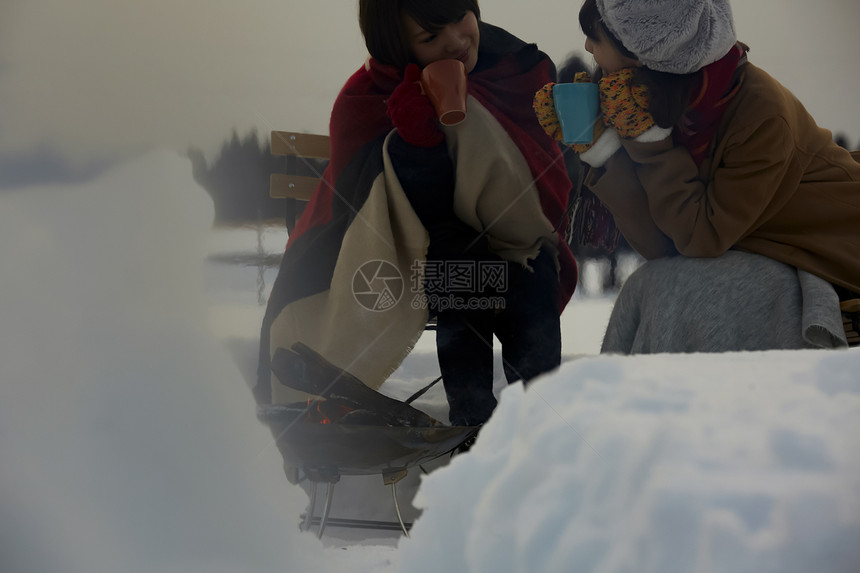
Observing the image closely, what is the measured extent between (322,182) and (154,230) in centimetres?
18

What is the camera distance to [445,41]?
56 centimetres

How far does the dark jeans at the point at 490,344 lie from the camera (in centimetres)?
57

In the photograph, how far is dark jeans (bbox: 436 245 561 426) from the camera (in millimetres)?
573

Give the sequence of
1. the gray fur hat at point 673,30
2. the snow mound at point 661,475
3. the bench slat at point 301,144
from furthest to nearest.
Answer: the bench slat at point 301,144 → the gray fur hat at point 673,30 → the snow mound at point 661,475

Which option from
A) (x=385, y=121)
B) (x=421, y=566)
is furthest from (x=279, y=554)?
(x=385, y=121)

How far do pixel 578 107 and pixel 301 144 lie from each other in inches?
11.2

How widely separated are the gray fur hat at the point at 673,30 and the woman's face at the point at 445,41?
0.42 feet

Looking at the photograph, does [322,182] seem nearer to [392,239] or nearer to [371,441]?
[392,239]

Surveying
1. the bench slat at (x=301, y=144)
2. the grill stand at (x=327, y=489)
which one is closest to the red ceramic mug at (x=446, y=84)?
the bench slat at (x=301, y=144)

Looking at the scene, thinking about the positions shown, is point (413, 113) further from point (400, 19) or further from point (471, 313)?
point (471, 313)

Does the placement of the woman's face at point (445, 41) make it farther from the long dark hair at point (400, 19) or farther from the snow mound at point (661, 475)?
the snow mound at point (661, 475)

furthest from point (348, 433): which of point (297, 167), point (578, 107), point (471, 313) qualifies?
point (578, 107)

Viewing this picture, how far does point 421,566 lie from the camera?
0.27m

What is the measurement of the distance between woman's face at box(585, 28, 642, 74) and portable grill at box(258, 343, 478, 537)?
14.7 inches
